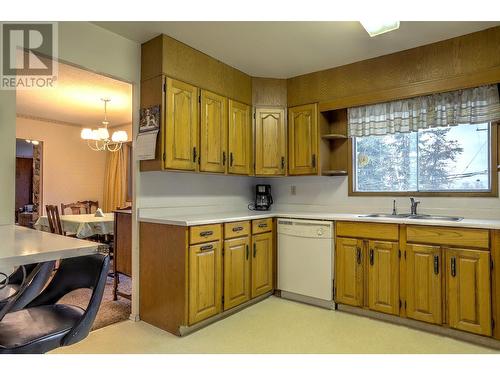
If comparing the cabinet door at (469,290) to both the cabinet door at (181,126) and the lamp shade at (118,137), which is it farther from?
→ the lamp shade at (118,137)

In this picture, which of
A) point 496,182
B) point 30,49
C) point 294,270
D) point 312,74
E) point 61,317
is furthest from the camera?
point 312,74

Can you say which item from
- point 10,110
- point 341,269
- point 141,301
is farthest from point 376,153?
point 10,110

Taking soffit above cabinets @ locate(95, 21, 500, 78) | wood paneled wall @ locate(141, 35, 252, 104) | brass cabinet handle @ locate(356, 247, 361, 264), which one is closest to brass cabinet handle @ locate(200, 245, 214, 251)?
brass cabinet handle @ locate(356, 247, 361, 264)

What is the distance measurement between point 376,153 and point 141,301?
9.03 feet

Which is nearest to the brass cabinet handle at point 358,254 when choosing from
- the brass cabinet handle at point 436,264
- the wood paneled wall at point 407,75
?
the brass cabinet handle at point 436,264

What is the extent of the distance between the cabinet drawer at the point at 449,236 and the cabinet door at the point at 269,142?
59.2 inches

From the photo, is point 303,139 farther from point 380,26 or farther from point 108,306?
point 108,306

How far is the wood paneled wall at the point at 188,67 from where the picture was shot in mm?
2697

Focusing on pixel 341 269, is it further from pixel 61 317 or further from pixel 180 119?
pixel 61 317

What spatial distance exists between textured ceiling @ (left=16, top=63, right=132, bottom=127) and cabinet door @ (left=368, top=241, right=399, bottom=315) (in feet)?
10.4

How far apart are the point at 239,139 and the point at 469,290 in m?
2.41

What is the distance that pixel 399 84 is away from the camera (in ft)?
9.77

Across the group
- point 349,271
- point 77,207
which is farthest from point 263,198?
point 77,207

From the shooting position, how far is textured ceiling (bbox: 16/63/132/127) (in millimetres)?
3771
